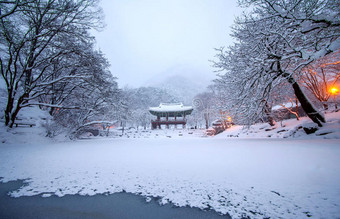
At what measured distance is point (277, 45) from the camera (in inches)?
191

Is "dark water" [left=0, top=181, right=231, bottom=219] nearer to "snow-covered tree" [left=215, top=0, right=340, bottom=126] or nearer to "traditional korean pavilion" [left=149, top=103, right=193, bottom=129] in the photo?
"snow-covered tree" [left=215, top=0, right=340, bottom=126]

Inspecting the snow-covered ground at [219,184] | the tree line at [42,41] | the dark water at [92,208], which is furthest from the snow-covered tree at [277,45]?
the tree line at [42,41]

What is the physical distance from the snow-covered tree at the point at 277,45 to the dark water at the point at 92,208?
Result: 4679 mm

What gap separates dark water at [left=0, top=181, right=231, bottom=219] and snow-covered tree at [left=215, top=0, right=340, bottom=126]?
184 inches

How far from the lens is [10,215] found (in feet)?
4.09

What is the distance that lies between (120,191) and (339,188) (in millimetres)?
2595

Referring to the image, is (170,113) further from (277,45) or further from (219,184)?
(219,184)

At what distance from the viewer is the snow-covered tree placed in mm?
3641

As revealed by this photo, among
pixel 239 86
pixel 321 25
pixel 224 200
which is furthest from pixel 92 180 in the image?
pixel 321 25

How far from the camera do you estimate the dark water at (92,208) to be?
49.6 inches

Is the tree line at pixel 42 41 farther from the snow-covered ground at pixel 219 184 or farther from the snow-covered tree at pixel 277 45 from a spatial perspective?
the snow-covered tree at pixel 277 45

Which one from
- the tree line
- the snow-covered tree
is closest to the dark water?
the snow-covered tree

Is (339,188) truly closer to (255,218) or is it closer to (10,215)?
(255,218)

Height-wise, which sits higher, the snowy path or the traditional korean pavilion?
the traditional korean pavilion
